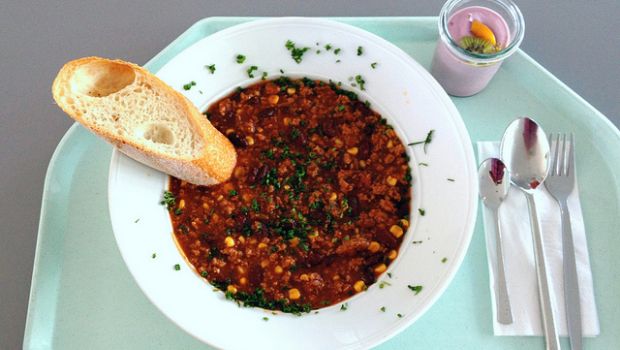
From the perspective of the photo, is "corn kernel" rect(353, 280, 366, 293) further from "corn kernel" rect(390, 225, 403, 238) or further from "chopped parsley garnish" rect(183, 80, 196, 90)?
"chopped parsley garnish" rect(183, 80, 196, 90)

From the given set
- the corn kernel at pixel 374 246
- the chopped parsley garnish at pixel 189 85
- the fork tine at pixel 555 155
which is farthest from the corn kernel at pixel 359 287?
the chopped parsley garnish at pixel 189 85

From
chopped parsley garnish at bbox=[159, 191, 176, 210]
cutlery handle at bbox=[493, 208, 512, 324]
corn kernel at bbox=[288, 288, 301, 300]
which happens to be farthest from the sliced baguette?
cutlery handle at bbox=[493, 208, 512, 324]

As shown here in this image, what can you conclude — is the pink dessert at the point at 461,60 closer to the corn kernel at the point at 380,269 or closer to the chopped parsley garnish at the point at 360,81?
the chopped parsley garnish at the point at 360,81

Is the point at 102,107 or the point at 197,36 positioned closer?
the point at 102,107

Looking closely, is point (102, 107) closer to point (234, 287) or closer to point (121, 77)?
point (121, 77)

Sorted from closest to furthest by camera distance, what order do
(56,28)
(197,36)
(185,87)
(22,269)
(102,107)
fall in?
(102,107)
(185,87)
(22,269)
(197,36)
(56,28)

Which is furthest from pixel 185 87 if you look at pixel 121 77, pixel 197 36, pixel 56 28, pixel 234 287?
pixel 56 28

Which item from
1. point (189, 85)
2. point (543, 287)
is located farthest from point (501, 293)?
point (189, 85)
